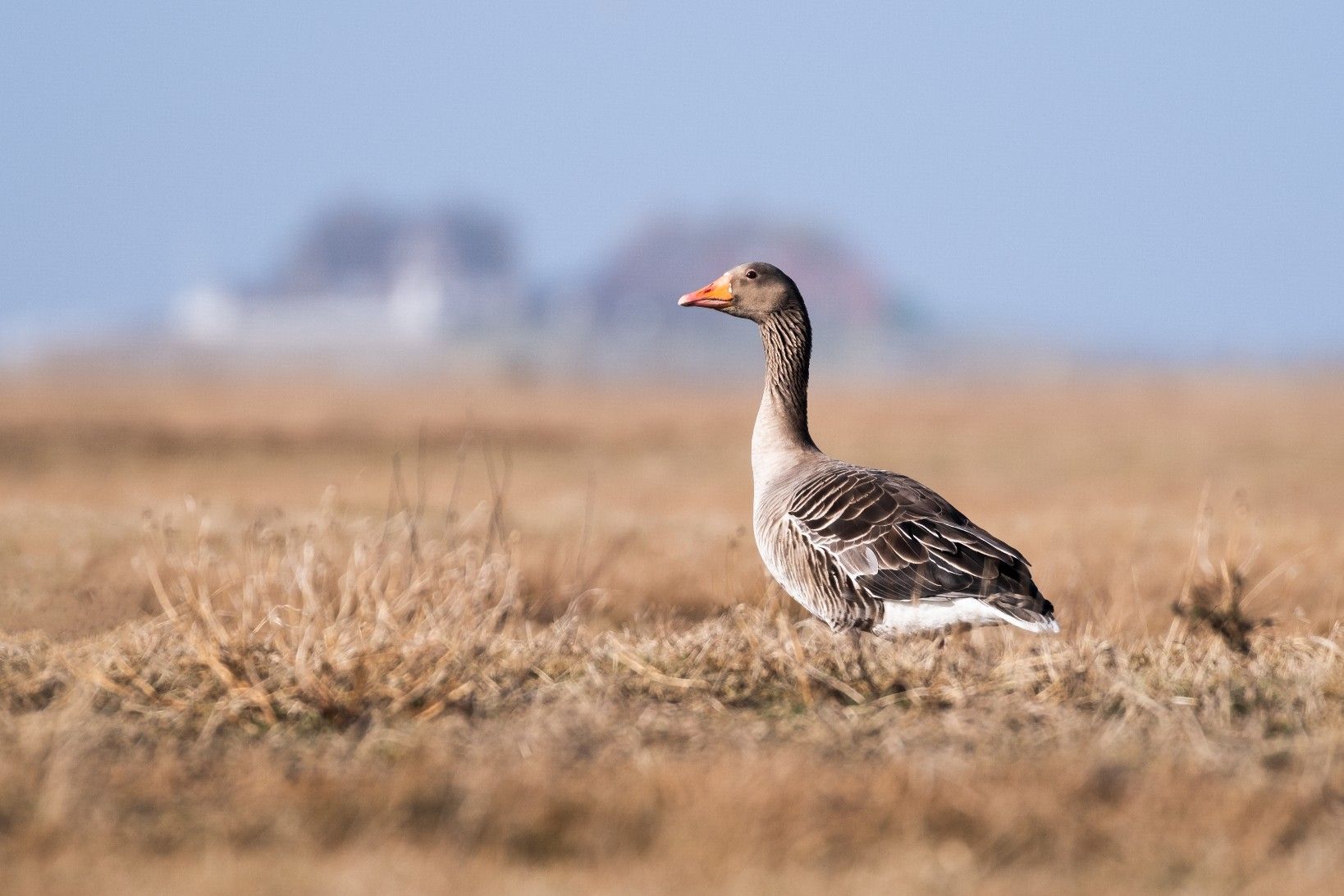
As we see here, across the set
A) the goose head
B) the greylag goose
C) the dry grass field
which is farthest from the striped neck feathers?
the dry grass field

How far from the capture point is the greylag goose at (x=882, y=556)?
23.4 feet

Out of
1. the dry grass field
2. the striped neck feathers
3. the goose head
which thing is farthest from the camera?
the goose head

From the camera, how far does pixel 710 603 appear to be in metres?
11.3

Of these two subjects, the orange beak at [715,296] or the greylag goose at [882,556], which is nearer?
the greylag goose at [882,556]

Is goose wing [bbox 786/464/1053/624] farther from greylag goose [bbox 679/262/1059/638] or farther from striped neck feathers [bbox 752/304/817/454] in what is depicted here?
striped neck feathers [bbox 752/304/817/454]

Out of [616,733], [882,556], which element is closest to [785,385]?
[882,556]

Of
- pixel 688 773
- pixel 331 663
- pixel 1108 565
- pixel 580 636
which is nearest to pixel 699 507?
pixel 1108 565

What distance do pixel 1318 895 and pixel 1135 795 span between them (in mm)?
796

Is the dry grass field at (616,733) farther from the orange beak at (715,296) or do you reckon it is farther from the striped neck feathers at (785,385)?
the orange beak at (715,296)

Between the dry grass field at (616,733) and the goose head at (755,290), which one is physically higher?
the goose head at (755,290)

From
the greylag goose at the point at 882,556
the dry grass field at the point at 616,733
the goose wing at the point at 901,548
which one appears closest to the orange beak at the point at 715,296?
the greylag goose at the point at 882,556

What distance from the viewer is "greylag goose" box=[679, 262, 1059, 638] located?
23.4ft

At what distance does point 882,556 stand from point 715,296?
2.40m

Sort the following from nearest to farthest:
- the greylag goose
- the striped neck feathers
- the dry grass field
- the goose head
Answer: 1. the dry grass field
2. the greylag goose
3. the striped neck feathers
4. the goose head
